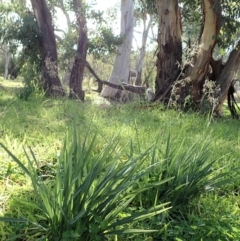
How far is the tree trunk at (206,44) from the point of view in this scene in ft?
18.8

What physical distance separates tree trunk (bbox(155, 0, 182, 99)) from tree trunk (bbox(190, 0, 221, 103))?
0.47 metres

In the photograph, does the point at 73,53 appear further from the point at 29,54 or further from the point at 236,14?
the point at 236,14

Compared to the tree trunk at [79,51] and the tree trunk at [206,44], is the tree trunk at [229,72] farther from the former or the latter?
the tree trunk at [79,51]

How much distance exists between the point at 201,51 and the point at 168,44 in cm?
84

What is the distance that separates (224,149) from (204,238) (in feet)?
5.16

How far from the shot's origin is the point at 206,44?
602cm

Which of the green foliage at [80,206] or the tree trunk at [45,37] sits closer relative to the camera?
the green foliage at [80,206]

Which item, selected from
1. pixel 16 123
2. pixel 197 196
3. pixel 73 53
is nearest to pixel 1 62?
pixel 73 53

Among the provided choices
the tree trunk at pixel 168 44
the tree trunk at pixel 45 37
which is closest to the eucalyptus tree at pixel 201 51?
the tree trunk at pixel 168 44

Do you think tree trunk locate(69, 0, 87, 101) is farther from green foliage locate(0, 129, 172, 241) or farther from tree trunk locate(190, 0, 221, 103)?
green foliage locate(0, 129, 172, 241)

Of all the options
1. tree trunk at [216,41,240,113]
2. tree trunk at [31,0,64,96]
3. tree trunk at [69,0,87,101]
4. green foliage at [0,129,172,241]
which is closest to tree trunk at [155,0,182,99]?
tree trunk at [216,41,240,113]

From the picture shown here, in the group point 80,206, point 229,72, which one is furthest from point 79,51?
point 80,206

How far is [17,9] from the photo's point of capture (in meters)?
9.30

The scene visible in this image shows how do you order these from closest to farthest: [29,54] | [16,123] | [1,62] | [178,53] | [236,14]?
[16,123]
[236,14]
[178,53]
[29,54]
[1,62]
